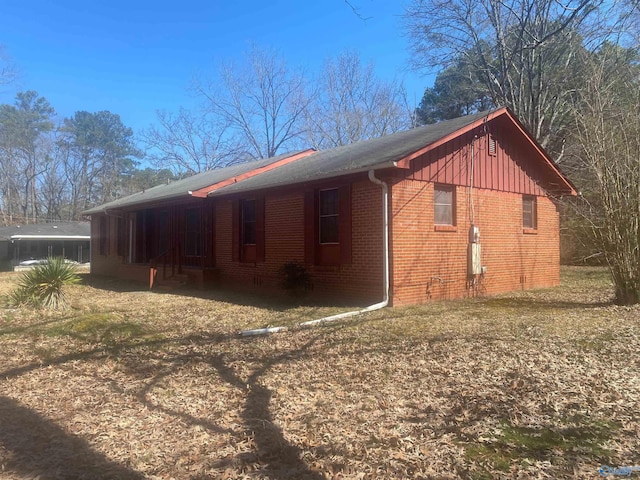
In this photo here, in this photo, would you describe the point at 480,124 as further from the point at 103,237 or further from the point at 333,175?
the point at 103,237

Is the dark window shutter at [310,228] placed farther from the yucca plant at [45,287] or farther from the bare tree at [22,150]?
the bare tree at [22,150]

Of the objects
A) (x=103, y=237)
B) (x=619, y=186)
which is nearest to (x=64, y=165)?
(x=103, y=237)

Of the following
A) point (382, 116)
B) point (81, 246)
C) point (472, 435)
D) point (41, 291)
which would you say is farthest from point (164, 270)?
point (81, 246)

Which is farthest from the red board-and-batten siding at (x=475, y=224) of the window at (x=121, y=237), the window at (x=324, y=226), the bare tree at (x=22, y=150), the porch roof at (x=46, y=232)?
the bare tree at (x=22, y=150)

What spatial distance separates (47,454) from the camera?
11.9 ft

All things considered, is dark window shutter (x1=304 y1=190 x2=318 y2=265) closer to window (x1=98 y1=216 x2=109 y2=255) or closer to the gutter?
window (x1=98 y1=216 x2=109 y2=255)

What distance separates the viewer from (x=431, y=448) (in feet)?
11.8

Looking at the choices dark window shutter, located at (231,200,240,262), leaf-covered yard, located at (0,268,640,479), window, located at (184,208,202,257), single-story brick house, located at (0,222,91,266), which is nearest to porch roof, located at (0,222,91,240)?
single-story brick house, located at (0,222,91,266)

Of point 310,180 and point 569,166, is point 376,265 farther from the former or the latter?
point 569,166

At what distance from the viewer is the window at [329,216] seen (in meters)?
11.2

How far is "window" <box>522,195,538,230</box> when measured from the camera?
45.7ft

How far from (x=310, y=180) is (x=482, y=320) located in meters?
4.87

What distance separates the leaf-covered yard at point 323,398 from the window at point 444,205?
3.26m

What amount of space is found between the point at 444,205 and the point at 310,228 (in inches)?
125
